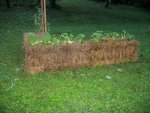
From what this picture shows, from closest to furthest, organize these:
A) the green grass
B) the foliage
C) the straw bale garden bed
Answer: the green grass
the straw bale garden bed
the foliage

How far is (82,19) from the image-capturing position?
22.5 metres

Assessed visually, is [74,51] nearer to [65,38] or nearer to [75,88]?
[65,38]

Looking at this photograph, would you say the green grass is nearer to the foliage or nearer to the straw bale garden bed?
the straw bale garden bed

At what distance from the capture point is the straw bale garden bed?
9.25 m

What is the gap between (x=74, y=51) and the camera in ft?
31.3

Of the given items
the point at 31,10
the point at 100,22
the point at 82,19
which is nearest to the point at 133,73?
the point at 100,22

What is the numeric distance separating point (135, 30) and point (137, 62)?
7.59 m

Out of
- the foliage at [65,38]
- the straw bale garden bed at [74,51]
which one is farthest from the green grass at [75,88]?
the foliage at [65,38]

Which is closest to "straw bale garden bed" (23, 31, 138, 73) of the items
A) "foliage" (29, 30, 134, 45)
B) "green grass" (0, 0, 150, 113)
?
"foliage" (29, 30, 134, 45)

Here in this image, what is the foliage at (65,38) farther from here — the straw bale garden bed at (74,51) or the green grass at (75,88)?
the green grass at (75,88)

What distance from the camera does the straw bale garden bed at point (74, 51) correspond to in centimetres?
925

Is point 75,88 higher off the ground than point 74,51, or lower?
lower

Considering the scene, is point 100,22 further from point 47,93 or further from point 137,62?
point 47,93

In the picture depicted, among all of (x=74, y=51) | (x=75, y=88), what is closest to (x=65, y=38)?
(x=74, y=51)
